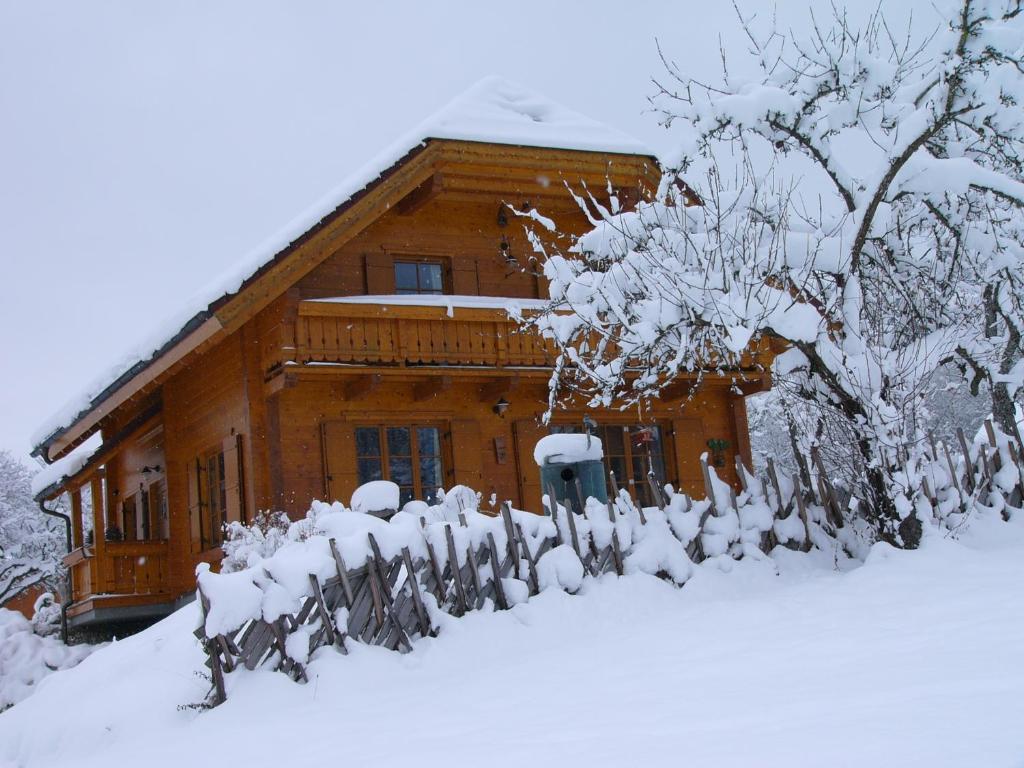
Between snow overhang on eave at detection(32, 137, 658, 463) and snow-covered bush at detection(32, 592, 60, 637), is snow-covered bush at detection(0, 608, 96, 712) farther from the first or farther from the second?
snow overhang on eave at detection(32, 137, 658, 463)

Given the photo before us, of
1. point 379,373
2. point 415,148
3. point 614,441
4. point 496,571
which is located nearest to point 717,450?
point 614,441

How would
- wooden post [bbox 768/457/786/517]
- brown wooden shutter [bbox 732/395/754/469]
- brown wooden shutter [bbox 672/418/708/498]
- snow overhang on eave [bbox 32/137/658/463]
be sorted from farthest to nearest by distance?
brown wooden shutter [bbox 732/395/754/469]
brown wooden shutter [bbox 672/418/708/498]
snow overhang on eave [bbox 32/137/658/463]
wooden post [bbox 768/457/786/517]

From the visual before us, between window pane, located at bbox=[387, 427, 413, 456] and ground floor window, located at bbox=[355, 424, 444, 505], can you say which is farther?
window pane, located at bbox=[387, 427, 413, 456]

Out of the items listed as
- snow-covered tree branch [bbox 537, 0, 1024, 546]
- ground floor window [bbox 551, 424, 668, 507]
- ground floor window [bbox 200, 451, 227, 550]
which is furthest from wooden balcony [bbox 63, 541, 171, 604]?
snow-covered tree branch [bbox 537, 0, 1024, 546]

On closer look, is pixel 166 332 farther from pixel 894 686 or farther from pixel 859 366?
pixel 894 686

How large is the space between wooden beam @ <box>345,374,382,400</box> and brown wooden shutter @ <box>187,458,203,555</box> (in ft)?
9.39

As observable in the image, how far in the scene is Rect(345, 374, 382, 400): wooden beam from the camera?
502 inches

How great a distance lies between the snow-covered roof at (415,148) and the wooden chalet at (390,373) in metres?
0.04

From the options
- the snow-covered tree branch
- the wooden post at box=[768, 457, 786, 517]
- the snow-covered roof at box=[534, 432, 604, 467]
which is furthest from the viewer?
the snow-covered roof at box=[534, 432, 604, 467]

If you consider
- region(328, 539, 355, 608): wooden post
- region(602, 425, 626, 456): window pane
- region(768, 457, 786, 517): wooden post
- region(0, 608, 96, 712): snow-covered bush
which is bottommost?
region(0, 608, 96, 712): snow-covered bush

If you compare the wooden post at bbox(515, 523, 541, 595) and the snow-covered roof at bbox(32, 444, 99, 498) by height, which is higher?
the snow-covered roof at bbox(32, 444, 99, 498)

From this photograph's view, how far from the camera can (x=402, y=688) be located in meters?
5.69

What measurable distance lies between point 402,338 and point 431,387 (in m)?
0.82

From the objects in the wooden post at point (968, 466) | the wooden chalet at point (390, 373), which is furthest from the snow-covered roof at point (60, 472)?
the wooden post at point (968, 466)
